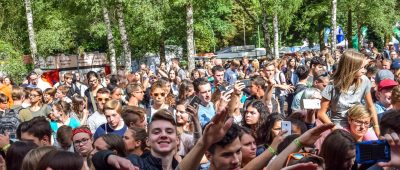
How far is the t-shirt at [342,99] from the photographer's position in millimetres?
7906

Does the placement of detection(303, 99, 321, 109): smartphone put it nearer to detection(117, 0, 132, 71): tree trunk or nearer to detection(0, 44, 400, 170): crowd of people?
detection(0, 44, 400, 170): crowd of people

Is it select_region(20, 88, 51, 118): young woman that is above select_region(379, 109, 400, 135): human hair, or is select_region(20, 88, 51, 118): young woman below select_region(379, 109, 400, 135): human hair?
below

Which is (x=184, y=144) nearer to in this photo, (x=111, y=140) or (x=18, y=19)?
(x=111, y=140)

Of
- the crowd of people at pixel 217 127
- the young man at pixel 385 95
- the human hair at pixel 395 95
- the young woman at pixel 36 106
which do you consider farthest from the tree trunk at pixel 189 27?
the human hair at pixel 395 95

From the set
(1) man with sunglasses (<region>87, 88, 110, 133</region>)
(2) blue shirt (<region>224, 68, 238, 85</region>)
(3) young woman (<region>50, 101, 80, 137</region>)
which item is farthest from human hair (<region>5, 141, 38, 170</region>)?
(2) blue shirt (<region>224, 68, 238, 85</region>)

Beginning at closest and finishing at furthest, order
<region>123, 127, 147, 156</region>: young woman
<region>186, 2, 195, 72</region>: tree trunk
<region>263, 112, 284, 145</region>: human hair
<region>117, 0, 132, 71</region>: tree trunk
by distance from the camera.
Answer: <region>123, 127, 147, 156</region>: young woman < <region>263, 112, 284, 145</region>: human hair < <region>117, 0, 132, 71</region>: tree trunk < <region>186, 2, 195, 72</region>: tree trunk

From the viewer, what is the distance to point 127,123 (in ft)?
27.4

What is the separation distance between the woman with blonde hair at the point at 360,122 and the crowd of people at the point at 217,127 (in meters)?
0.01

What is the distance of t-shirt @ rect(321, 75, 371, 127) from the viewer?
7.91 metres

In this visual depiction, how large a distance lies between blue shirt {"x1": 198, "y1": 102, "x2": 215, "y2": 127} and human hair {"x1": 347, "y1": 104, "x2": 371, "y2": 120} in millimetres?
2534

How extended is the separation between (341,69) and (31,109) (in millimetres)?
5626

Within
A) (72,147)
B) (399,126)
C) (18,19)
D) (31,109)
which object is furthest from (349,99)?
(18,19)

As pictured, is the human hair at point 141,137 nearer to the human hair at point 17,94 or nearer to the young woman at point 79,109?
the young woman at point 79,109

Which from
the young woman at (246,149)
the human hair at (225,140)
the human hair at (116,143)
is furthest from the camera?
the human hair at (116,143)
